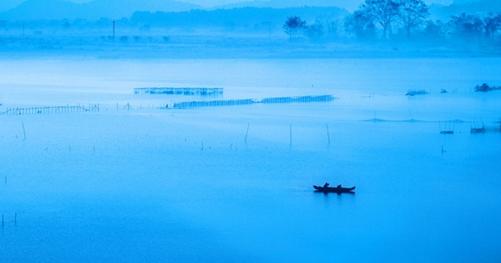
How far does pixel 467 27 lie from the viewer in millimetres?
37562

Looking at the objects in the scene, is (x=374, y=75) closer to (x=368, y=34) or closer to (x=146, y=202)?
(x=368, y=34)

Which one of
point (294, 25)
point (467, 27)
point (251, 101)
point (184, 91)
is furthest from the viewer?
point (467, 27)

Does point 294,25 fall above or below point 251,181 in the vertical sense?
above

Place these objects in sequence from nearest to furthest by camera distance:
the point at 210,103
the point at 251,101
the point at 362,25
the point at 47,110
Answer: the point at 47,110 → the point at 210,103 → the point at 251,101 → the point at 362,25

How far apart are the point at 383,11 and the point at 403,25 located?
45.5 inches

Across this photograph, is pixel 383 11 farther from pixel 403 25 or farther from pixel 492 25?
pixel 492 25

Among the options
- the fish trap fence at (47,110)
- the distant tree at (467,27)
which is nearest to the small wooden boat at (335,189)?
the fish trap fence at (47,110)

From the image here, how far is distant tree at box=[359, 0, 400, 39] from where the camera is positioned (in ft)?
127

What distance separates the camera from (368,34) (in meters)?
38.9

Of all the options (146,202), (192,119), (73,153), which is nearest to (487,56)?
(192,119)

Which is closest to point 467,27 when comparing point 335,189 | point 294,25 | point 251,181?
point 294,25

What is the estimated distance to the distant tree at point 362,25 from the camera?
38875 millimetres

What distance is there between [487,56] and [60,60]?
679 inches

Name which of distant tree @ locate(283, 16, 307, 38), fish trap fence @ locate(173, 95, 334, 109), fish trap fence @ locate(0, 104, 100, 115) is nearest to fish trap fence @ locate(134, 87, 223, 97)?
fish trap fence @ locate(173, 95, 334, 109)
